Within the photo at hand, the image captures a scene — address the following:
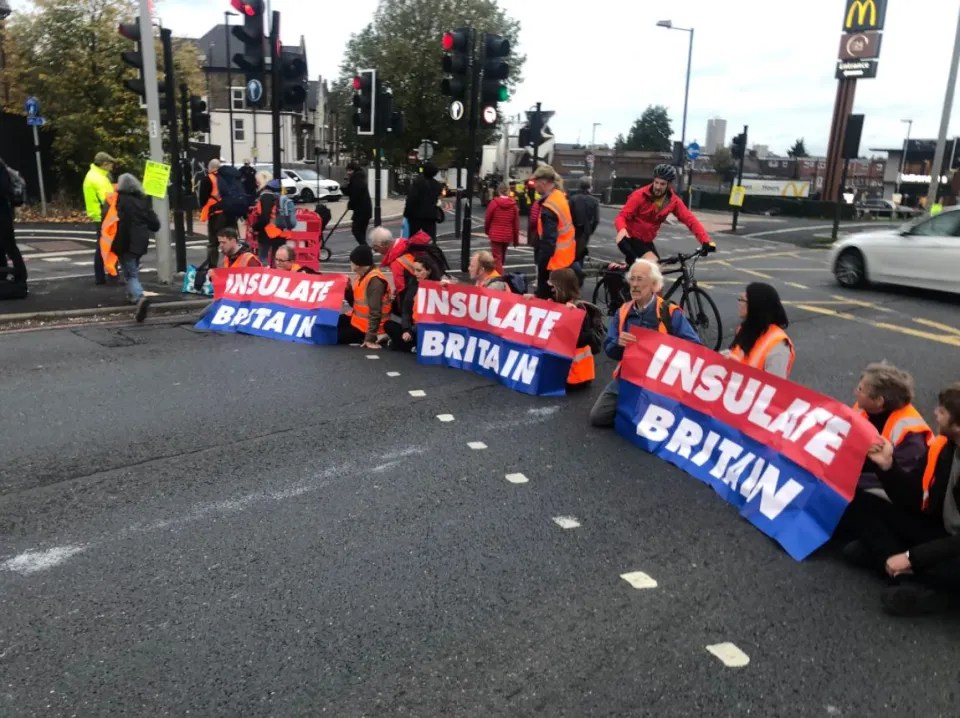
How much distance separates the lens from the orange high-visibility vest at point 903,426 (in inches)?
169

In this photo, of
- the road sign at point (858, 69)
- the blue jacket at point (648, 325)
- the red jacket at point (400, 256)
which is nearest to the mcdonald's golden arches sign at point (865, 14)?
the road sign at point (858, 69)

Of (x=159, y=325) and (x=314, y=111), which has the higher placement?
(x=314, y=111)

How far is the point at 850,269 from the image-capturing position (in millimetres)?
14461

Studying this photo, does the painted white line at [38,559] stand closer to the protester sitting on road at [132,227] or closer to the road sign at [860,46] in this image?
the protester sitting on road at [132,227]

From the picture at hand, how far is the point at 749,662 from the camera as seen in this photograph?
345 centimetres

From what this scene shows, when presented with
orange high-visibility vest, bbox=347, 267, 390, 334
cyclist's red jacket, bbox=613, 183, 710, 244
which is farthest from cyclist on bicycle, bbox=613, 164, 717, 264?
orange high-visibility vest, bbox=347, 267, 390, 334

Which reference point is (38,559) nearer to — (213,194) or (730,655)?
(730,655)

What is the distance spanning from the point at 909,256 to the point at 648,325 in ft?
30.1

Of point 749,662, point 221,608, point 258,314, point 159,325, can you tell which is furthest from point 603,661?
point 159,325

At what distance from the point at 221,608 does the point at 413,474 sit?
1.87 metres

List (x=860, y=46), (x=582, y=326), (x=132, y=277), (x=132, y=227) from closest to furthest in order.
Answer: (x=582, y=326) → (x=132, y=227) → (x=132, y=277) → (x=860, y=46)

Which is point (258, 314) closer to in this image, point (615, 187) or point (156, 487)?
point (156, 487)

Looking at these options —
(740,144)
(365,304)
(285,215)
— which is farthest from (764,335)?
(740,144)

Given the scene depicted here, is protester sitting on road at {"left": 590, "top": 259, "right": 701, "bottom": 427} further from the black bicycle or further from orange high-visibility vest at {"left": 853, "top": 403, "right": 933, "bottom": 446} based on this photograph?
the black bicycle
